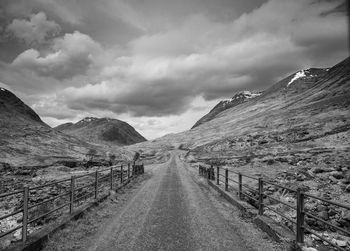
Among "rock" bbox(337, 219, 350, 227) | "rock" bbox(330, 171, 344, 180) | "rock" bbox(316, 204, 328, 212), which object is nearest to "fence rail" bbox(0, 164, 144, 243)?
"rock" bbox(316, 204, 328, 212)

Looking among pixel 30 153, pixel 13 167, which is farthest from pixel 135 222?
pixel 30 153

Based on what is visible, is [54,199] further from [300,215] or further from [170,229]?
[300,215]

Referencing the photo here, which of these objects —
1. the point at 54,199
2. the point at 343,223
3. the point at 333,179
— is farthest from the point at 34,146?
the point at 343,223

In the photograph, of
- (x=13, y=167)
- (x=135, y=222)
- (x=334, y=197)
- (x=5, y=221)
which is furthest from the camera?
(x=13, y=167)

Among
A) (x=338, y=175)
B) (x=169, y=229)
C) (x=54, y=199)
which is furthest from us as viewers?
(x=338, y=175)

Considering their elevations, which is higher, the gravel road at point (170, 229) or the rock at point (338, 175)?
the rock at point (338, 175)

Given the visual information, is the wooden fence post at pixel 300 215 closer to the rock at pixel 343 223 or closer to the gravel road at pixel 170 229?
the gravel road at pixel 170 229

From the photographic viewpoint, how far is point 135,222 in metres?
9.87

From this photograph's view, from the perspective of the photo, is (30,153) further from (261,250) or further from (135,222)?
(261,250)

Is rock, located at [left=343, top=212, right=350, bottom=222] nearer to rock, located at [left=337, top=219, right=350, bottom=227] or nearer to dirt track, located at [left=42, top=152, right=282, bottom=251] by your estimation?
rock, located at [left=337, top=219, right=350, bottom=227]

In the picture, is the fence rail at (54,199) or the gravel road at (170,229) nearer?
the fence rail at (54,199)

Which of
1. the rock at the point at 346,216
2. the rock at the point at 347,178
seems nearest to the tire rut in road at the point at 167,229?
the rock at the point at 346,216

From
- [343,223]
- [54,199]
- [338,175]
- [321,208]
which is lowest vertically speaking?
[343,223]

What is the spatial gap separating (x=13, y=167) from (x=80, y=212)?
3006 cm
